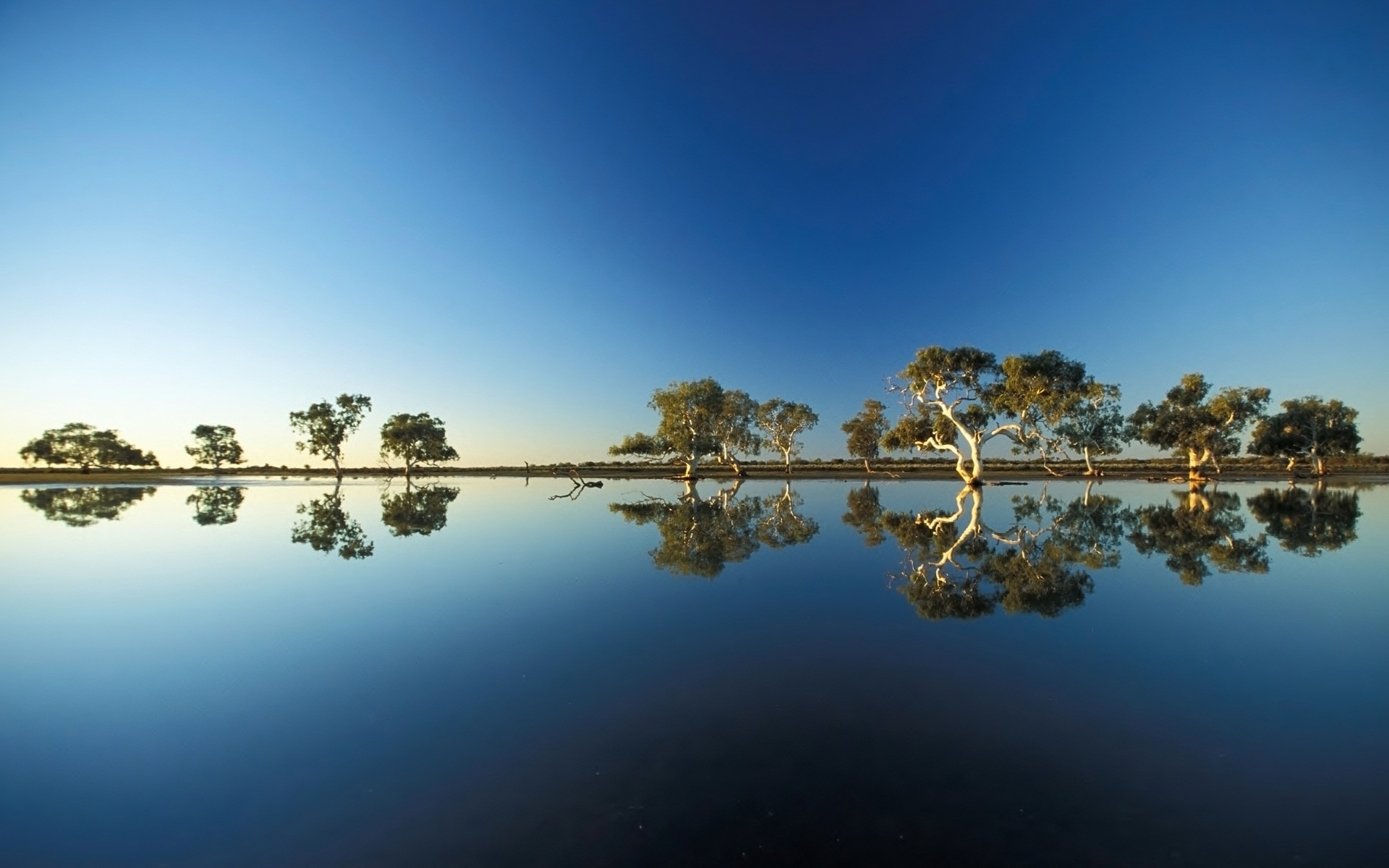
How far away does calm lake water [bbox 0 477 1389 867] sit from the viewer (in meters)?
4.02

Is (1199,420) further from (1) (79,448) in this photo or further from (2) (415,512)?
(1) (79,448)

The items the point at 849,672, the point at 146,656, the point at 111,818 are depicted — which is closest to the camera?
the point at 111,818

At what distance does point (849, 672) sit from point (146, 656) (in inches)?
416

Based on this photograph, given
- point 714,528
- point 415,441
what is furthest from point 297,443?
point 714,528

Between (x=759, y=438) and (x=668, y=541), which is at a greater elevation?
(x=759, y=438)

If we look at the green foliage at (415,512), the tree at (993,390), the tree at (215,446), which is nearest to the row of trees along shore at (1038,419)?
the tree at (993,390)

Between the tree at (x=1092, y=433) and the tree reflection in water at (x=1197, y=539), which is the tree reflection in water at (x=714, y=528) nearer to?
the tree reflection in water at (x=1197, y=539)

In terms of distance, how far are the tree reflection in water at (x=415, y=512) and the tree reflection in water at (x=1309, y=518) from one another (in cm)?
3177

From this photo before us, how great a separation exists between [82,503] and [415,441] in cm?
6191

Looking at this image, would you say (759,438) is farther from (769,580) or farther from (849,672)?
(849,672)

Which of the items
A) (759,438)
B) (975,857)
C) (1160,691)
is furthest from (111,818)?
(759,438)

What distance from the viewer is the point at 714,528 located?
23250 mm

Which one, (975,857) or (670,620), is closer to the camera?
(975,857)

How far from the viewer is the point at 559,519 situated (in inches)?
1075
